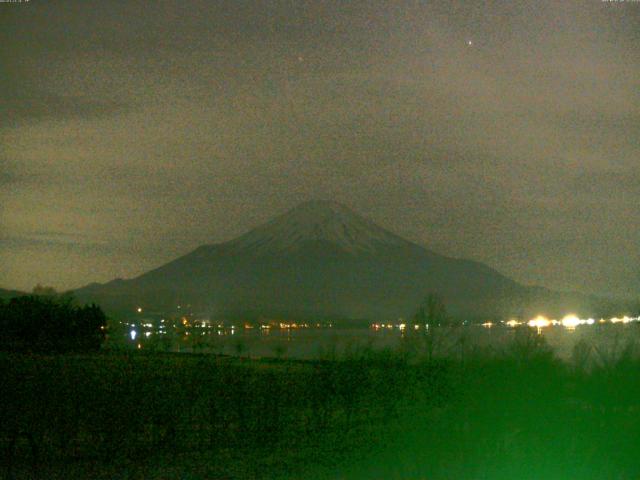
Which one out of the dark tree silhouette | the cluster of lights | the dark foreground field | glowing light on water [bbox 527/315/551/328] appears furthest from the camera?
the dark tree silhouette

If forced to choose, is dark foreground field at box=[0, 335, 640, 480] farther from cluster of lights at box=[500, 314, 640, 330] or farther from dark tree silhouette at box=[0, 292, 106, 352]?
dark tree silhouette at box=[0, 292, 106, 352]

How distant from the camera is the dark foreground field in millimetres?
11625

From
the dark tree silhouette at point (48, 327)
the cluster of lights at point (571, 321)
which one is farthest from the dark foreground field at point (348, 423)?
the dark tree silhouette at point (48, 327)

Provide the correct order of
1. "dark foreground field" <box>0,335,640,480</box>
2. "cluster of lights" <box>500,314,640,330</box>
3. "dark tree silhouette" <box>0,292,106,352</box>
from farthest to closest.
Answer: "dark tree silhouette" <box>0,292,106,352</box> < "cluster of lights" <box>500,314,640,330</box> < "dark foreground field" <box>0,335,640,480</box>

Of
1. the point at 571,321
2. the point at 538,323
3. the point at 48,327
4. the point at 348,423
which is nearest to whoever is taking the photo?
the point at 348,423

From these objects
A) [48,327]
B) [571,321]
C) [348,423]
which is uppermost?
[571,321]

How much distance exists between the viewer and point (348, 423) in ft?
51.2

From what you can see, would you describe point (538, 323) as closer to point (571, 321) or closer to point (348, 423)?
point (348, 423)

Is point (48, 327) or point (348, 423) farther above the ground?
point (48, 327)

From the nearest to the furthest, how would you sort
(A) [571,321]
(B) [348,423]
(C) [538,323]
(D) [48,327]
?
(B) [348,423] < (C) [538,323] < (D) [48,327] < (A) [571,321]

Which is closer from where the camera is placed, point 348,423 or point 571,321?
point 348,423

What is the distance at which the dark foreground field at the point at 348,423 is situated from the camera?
1162 centimetres

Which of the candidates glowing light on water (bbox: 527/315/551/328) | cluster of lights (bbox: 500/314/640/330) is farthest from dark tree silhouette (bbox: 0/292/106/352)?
glowing light on water (bbox: 527/315/551/328)

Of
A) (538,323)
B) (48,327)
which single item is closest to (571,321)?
(538,323)
